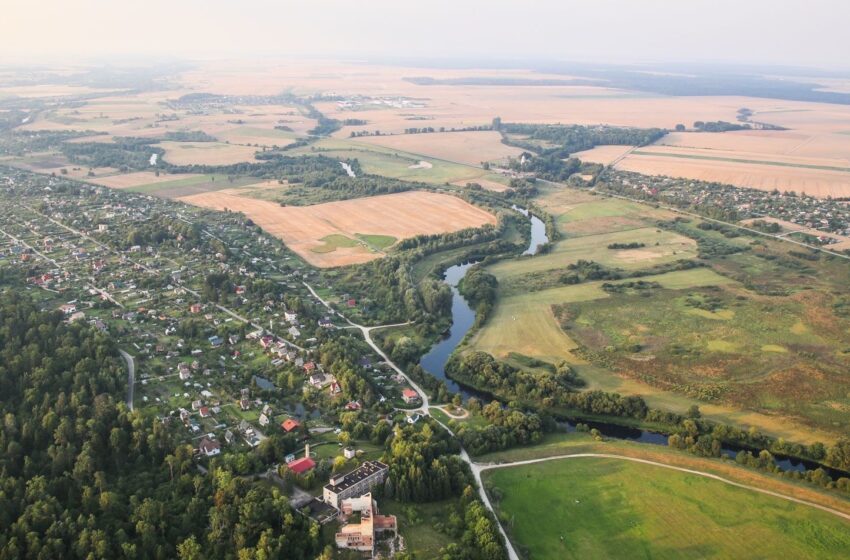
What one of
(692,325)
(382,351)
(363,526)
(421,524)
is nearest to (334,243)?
(382,351)

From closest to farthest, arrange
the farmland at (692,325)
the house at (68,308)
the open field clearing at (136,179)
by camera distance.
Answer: the farmland at (692,325), the house at (68,308), the open field clearing at (136,179)

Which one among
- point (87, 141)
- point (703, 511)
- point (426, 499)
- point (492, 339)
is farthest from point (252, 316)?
point (87, 141)

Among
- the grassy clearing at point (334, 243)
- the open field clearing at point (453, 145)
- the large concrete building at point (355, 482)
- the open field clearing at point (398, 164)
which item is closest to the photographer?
the large concrete building at point (355, 482)

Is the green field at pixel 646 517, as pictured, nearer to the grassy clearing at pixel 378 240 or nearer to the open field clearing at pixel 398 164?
the grassy clearing at pixel 378 240

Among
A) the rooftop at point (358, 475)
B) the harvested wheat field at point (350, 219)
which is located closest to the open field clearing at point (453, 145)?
the harvested wheat field at point (350, 219)

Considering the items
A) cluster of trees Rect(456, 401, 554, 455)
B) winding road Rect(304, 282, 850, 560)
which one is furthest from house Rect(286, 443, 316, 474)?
cluster of trees Rect(456, 401, 554, 455)

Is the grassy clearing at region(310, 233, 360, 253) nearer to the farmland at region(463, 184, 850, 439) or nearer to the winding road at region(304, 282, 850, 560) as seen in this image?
the farmland at region(463, 184, 850, 439)

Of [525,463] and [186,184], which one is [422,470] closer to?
[525,463]
